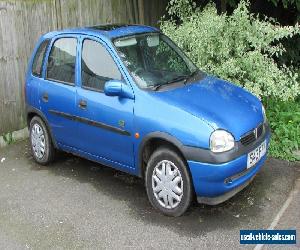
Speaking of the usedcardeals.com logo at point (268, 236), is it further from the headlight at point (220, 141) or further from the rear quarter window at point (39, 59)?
the rear quarter window at point (39, 59)

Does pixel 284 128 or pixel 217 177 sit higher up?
pixel 217 177

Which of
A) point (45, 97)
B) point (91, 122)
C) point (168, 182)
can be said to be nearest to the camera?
point (168, 182)

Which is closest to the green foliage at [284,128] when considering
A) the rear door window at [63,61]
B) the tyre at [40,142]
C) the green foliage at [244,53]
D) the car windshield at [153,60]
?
the green foliage at [244,53]

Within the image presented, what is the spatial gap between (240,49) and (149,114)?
2.75 metres

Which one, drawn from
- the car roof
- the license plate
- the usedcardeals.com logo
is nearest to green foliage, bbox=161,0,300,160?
the car roof

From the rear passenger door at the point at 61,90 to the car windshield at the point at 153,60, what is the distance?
746mm

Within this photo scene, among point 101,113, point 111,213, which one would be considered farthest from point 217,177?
point 101,113

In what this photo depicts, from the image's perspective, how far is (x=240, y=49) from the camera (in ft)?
22.5

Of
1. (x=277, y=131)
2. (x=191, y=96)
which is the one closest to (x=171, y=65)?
(x=191, y=96)

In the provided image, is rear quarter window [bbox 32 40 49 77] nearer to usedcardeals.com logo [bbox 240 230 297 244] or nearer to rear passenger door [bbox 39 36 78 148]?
rear passenger door [bbox 39 36 78 148]

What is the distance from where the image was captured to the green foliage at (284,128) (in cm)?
625

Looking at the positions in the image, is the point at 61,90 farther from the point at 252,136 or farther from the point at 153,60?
the point at 252,136

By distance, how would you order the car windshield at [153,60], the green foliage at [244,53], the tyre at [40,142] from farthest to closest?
the green foliage at [244,53], the tyre at [40,142], the car windshield at [153,60]

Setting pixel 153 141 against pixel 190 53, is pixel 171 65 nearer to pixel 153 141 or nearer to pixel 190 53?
pixel 153 141
